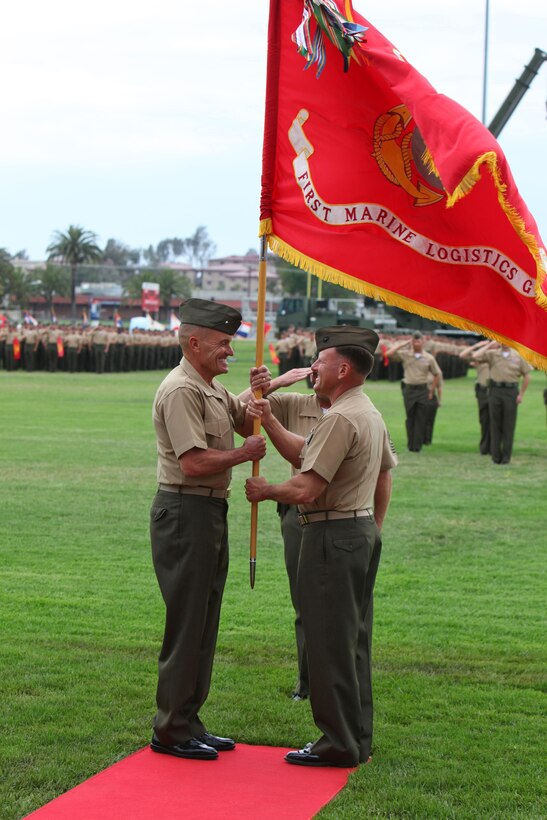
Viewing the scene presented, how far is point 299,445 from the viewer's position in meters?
6.57

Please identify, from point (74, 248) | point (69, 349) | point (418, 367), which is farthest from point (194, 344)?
point (74, 248)

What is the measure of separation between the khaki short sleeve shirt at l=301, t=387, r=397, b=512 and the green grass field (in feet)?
4.33

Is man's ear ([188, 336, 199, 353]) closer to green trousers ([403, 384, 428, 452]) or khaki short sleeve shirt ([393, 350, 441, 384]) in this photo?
green trousers ([403, 384, 428, 452])

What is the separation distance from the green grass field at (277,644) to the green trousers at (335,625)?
0.83 feet

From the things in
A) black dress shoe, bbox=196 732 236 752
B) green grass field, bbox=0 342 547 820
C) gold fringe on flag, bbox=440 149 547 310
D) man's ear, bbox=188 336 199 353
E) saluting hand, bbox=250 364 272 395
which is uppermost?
gold fringe on flag, bbox=440 149 547 310

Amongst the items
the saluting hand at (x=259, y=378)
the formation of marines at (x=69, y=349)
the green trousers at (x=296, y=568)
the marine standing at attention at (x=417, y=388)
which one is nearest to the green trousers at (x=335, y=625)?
the saluting hand at (x=259, y=378)

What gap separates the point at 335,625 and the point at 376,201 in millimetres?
2379

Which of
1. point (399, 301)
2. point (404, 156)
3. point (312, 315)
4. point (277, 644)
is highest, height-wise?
point (404, 156)

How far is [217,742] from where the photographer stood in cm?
615

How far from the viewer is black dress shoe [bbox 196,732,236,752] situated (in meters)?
6.15

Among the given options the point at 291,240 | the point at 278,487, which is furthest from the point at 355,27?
the point at 278,487

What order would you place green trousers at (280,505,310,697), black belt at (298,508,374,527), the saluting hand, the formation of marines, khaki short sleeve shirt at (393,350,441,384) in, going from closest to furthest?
black belt at (298,508,374,527) < the saluting hand < green trousers at (280,505,310,697) < khaki short sleeve shirt at (393,350,441,384) < the formation of marines

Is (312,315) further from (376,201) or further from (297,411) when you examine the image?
(376,201)

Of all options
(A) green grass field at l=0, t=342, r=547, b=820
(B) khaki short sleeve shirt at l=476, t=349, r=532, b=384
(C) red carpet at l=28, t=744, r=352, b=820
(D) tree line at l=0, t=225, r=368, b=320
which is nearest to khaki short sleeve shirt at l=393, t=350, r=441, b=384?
(B) khaki short sleeve shirt at l=476, t=349, r=532, b=384
